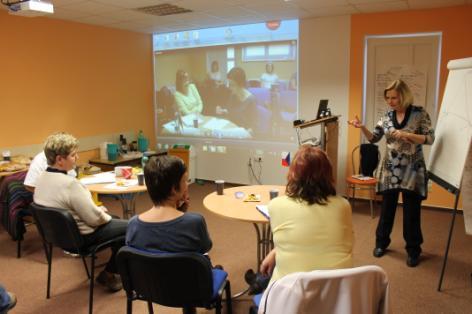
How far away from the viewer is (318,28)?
5.15 meters

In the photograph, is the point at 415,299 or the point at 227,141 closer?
the point at 415,299

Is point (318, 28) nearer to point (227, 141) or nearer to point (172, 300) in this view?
point (227, 141)

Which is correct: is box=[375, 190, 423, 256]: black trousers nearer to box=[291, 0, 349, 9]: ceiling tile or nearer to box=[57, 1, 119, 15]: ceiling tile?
box=[291, 0, 349, 9]: ceiling tile

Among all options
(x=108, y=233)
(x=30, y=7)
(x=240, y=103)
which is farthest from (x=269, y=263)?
(x=240, y=103)

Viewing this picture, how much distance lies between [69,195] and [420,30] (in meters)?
4.18

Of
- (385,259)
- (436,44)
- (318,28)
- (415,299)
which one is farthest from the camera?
(318,28)

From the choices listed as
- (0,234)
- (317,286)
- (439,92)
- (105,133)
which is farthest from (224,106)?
Answer: (317,286)

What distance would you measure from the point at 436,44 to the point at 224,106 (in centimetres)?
299

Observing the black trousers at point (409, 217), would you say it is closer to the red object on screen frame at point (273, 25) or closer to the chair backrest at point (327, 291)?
the chair backrest at point (327, 291)

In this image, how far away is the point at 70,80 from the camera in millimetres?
5281

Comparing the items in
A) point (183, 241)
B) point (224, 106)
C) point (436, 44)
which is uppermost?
point (436, 44)

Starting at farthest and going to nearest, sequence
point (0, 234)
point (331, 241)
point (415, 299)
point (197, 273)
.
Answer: point (0, 234), point (415, 299), point (197, 273), point (331, 241)

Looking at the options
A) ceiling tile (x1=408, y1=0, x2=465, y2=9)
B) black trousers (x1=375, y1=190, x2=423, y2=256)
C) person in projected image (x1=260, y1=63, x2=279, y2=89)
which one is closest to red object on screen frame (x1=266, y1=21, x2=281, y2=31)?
person in projected image (x1=260, y1=63, x2=279, y2=89)

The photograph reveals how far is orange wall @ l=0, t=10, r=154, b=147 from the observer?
4.60 metres
